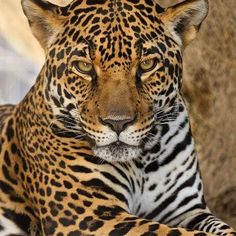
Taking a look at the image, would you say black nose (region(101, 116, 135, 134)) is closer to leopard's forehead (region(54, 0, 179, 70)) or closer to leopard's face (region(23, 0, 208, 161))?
leopard's face (region(23, 0, 208, 161))

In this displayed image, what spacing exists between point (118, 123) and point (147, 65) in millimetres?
546

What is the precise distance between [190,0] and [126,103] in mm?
1056

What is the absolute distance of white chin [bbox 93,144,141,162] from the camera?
7875 mm

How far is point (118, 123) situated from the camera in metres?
7.71

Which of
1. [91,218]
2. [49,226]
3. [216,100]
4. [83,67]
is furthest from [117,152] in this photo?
[216,100]

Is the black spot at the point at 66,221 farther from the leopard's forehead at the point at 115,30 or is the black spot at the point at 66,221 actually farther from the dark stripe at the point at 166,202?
the leopard's forehead at the point at 115,30

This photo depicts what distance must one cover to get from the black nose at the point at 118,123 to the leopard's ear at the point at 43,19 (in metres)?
0.91

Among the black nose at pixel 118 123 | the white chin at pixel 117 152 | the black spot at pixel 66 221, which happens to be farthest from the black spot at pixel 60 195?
the black nose at pixel 118 123

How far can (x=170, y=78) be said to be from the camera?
8.20 meters

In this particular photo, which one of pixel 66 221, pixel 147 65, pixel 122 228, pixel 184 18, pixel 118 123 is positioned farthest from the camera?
pixel 184 18

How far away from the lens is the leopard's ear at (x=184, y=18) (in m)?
8.30

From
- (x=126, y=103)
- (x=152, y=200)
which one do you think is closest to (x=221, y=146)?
(x=152, y=200)

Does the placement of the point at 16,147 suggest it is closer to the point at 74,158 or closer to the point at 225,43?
the point at 74,158

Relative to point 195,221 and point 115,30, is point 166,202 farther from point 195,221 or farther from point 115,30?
point 115,30
